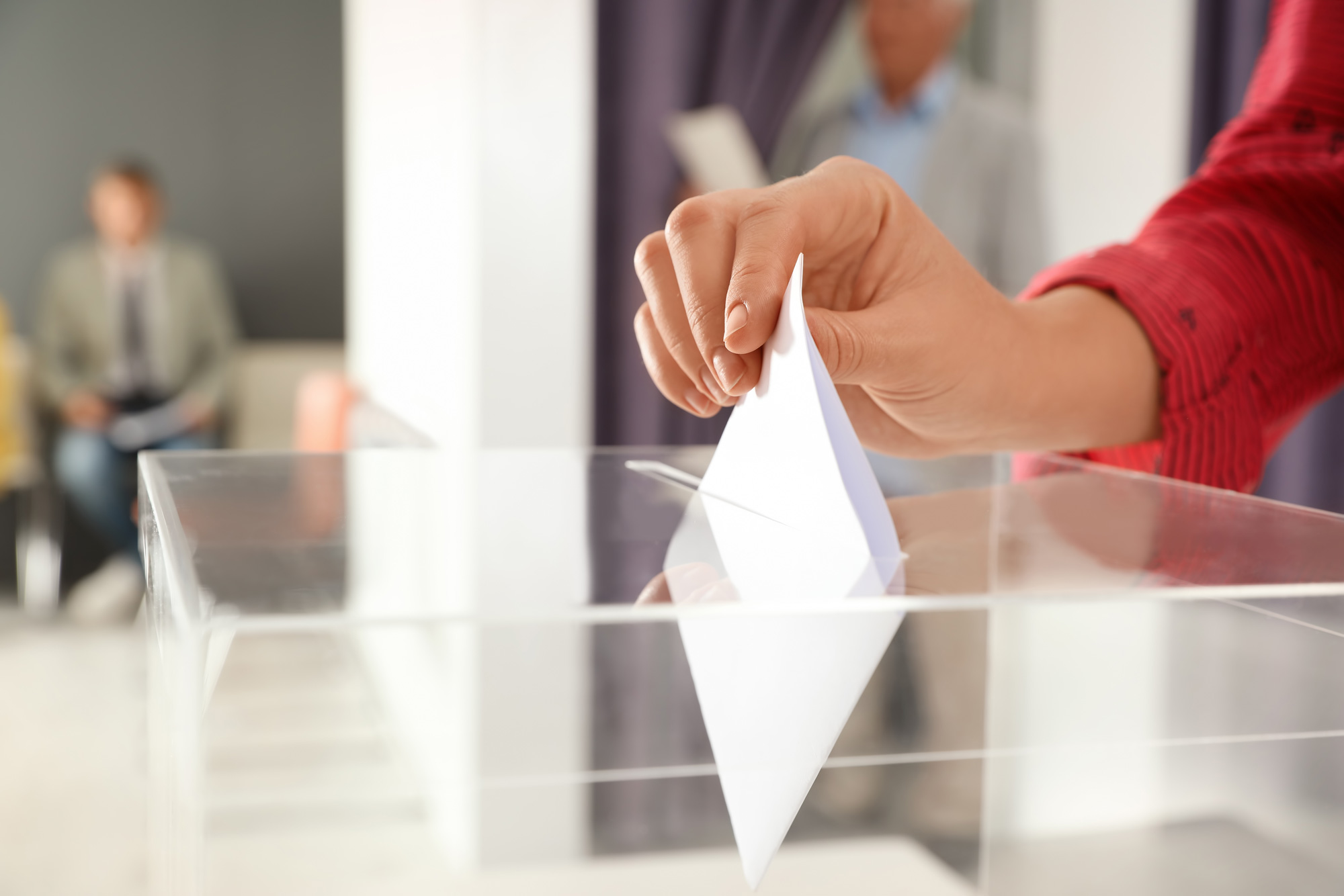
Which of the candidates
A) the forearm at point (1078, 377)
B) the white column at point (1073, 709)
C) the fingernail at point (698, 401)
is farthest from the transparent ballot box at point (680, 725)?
the forearm at point (1078, 377)

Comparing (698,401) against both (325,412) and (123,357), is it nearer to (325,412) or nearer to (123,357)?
(325,412)

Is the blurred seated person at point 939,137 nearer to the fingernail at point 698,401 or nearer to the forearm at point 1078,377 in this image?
the forearm at point 1078,377

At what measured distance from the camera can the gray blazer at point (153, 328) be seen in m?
4.07

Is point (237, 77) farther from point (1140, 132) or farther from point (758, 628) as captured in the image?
point (758, 628)

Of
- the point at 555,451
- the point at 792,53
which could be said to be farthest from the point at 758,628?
the point at 792,53

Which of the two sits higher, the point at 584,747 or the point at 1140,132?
the point at 1140,132

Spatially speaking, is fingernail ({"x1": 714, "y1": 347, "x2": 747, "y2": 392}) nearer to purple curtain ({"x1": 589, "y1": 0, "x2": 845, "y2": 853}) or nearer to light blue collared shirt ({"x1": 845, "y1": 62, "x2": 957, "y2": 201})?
purple curtain ({"x1": 589, "y1": 0, "x2": 845, "y2": 853})

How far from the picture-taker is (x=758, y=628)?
0.25 metres

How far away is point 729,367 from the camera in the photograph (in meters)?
0.41

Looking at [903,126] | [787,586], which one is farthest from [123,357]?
[787,586]

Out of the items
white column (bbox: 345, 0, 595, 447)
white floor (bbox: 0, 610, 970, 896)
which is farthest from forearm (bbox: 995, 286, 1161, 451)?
white column (bbox: 345, 0, 595, 447)

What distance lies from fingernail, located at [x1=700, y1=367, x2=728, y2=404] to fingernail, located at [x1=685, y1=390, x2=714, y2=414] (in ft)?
0.04

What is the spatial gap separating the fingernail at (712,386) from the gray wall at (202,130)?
177 inches

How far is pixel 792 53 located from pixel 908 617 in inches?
79.6
